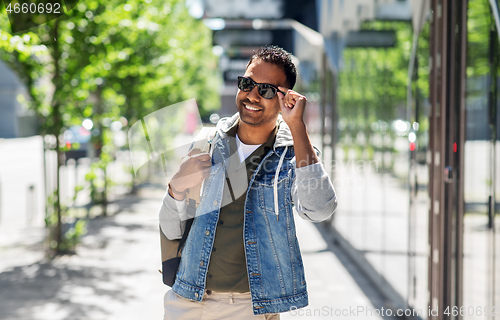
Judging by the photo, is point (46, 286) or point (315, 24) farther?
point (315, 24)

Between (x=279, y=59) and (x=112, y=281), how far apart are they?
4.22 m

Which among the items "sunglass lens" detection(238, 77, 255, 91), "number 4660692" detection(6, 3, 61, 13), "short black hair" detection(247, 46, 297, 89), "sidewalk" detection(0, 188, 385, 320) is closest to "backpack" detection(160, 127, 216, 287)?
"sunglass lens" detection(238, 77, 255, 91)

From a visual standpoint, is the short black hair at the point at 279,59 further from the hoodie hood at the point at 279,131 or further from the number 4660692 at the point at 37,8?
the number 4660692 at the point at 37,8

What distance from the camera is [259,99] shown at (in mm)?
2088

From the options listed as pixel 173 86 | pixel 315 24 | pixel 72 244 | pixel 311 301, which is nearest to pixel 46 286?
pixel 72 244

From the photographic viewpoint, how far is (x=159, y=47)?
11195 mm

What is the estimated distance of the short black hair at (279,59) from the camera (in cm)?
211

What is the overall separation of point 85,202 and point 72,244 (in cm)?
460

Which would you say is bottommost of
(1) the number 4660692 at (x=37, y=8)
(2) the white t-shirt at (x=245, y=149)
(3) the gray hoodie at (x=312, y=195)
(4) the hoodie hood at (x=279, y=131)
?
(3) the gray hoodie at (x=312, y=195)

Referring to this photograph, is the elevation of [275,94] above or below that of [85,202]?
above

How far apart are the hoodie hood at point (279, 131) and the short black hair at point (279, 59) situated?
0.61ft

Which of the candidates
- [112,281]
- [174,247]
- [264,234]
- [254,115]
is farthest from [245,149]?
[112,281]

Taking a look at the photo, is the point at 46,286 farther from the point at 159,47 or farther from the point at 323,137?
the point at 159,47

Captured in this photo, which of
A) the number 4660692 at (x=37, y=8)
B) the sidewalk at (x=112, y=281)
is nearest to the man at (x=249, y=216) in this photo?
the sidewalk at (x=112, y=281)
